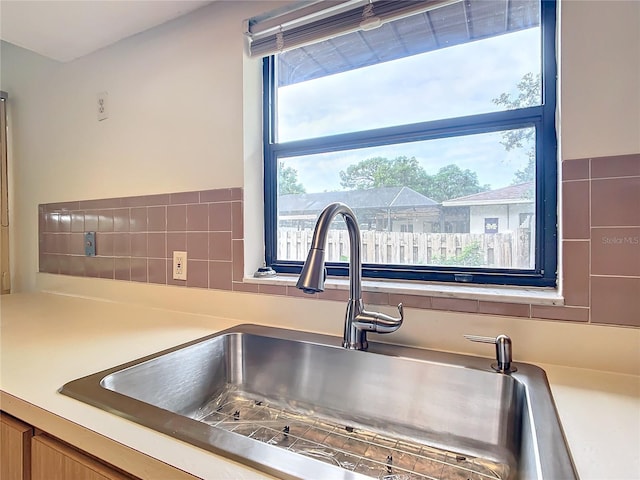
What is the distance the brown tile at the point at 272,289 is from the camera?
113 cm

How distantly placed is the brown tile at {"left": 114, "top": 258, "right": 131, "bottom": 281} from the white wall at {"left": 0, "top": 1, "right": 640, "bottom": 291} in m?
0.30

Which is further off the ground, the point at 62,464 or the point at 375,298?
the point at 375,298

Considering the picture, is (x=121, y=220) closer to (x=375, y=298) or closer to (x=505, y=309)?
(x=375, y=298)

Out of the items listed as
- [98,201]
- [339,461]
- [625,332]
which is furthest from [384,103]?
[98,201]

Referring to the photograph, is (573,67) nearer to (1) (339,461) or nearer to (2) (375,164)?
(2) (375,164)

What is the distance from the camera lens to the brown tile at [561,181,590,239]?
0.77m

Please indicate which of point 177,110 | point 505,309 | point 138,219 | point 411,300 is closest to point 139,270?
→ point 138,219

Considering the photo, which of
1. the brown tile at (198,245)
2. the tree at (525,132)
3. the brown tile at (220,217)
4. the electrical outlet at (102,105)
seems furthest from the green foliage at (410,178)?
the electrical outlet at (102,105)

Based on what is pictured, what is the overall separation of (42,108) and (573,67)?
2.33m

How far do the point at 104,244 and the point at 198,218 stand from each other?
603 millimetres

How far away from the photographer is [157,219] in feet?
4.66

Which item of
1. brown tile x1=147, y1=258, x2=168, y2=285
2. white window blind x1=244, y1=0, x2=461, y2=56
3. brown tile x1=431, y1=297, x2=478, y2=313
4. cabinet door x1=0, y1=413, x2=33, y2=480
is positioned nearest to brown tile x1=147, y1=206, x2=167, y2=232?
brown tile x1=147, y1=258, x2=168, y2=285

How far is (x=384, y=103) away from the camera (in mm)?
1161

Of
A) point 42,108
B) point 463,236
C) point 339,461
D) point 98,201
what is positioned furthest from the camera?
point 42,108
